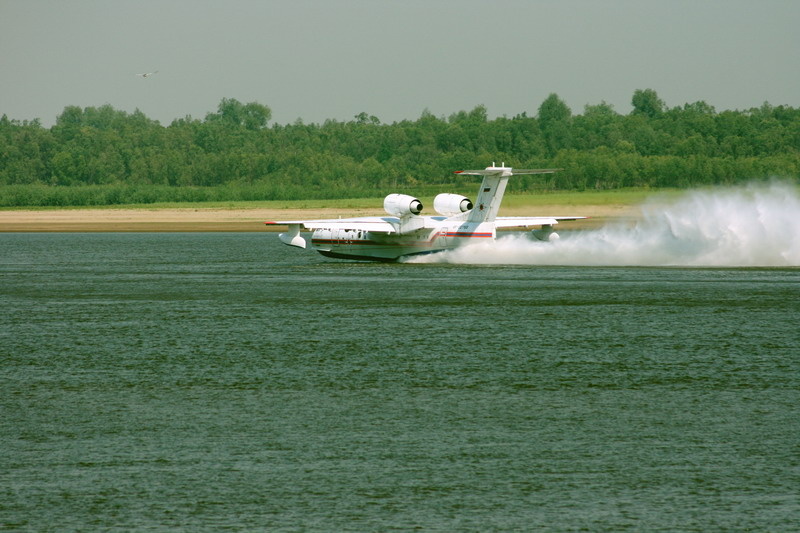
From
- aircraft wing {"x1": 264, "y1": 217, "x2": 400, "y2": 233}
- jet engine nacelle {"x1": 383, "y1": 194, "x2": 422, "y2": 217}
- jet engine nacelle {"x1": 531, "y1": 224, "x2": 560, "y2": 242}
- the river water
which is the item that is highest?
jet engine nacelle {"x1": 383, "y1": 194, "x2": 422, "y2": 217}

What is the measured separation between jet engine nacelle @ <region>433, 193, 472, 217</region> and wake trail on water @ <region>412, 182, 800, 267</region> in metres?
2.25

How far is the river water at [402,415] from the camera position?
1409cm

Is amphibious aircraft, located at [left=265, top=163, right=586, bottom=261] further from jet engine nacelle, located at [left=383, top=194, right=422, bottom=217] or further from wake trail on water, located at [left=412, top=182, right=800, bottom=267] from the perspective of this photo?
wake trail on water, located at [left=412, top=182, right=800, bottom=267]

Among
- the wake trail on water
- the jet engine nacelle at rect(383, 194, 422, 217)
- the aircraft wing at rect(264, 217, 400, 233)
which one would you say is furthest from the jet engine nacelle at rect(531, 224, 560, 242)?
the aircraft wing at rect(264, 217, 400, 233)

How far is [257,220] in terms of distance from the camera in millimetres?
147750

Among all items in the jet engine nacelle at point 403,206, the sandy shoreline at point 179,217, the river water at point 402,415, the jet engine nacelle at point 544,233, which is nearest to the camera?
the river water at point 402,415

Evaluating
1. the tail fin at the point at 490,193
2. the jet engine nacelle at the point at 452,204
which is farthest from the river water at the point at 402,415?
the jet engine nacelle at the point at 452,204

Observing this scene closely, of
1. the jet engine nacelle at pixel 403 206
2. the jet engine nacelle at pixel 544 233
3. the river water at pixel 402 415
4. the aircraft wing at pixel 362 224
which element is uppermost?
the jet engine nacelle at pixel 403 206

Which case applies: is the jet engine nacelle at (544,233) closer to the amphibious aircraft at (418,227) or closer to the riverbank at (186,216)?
the amphibious aircraft at (418,227)

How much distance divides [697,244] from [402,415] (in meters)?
46.9

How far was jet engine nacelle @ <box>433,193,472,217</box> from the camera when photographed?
60406 mm

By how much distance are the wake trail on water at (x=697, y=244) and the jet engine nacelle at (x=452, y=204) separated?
225 cm

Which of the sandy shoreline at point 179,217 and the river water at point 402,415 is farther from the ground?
the river water at point 402,415

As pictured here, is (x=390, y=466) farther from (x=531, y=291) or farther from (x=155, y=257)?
(x=155, y=257)
